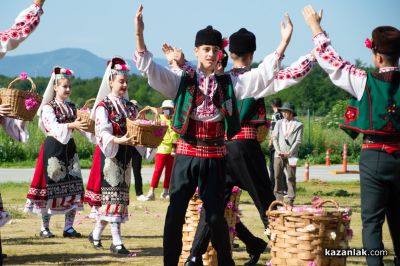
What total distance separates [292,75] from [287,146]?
24.0 ft

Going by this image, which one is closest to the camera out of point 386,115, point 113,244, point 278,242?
point 386,115

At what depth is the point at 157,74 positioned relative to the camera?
659cm

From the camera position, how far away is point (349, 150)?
95.5 ft

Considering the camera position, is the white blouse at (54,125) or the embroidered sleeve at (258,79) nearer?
the embroidered sleeve at (258,79)

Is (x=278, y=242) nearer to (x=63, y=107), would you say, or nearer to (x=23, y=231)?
(x=63, y=107)

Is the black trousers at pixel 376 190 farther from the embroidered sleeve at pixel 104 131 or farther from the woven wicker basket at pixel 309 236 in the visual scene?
the embroidered sleeve at pixel 104 131

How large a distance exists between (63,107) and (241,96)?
132 inches

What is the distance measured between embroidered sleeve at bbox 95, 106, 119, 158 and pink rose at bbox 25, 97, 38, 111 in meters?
0.66

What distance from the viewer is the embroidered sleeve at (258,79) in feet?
22.2

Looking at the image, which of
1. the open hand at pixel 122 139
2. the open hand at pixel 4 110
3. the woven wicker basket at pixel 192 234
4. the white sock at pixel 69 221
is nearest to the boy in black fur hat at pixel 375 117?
the woven wicker basket at pixel 192 234

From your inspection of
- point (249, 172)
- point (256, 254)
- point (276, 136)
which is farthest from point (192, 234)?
point (276, 136)

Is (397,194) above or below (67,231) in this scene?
above

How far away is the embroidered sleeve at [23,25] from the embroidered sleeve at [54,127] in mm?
2787

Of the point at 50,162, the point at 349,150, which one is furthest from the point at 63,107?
the point at 349,150
